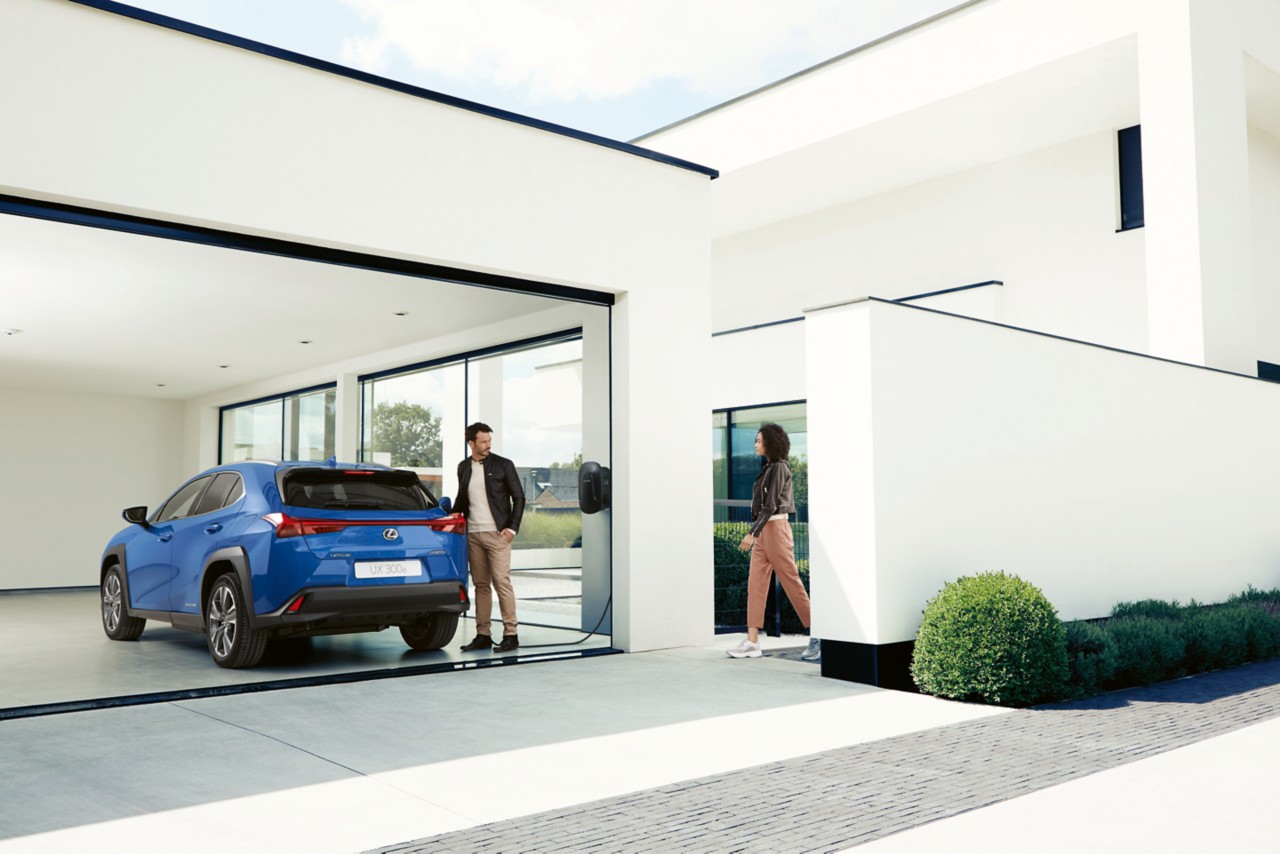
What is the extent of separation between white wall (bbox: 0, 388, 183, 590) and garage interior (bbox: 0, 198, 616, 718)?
27mm

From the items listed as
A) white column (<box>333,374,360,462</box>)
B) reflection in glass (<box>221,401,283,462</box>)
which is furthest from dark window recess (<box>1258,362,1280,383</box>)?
reflection in glass (<box>221,401,283,462</box>)

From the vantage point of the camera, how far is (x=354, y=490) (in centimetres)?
873

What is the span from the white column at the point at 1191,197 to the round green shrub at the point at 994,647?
7.24 metres

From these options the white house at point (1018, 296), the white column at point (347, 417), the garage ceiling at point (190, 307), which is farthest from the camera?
the white column at point (347, 417)

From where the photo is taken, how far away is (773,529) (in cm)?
909

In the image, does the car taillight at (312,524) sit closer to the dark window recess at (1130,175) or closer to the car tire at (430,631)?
the car tire at (430,631)

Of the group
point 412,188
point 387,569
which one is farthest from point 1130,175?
point 387,569

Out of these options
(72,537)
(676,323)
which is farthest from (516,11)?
(676,323)

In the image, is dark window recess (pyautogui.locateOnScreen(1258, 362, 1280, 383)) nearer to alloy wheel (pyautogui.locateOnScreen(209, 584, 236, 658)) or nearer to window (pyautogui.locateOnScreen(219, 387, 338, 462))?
window (pyautogui.locateOnScreen(219, 387, 338, 462))

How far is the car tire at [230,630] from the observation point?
8172mm

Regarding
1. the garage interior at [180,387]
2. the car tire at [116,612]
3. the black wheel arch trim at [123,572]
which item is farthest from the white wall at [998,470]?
the car tire at [116,612]

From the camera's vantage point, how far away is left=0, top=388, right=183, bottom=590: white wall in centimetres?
1898

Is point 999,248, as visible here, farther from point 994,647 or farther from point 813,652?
point 994,647

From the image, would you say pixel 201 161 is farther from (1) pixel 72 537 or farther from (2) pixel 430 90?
(1) pixel 72 537
